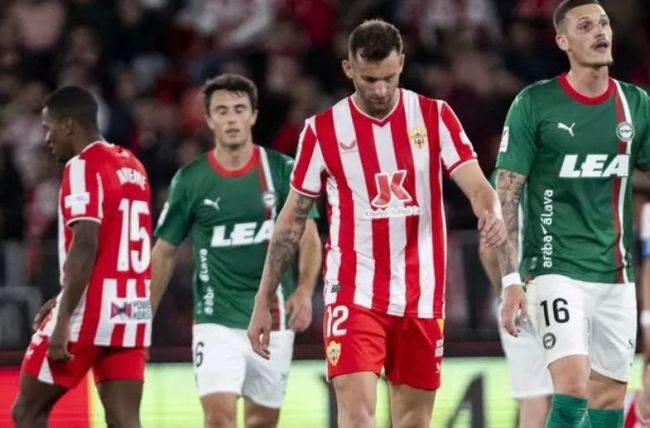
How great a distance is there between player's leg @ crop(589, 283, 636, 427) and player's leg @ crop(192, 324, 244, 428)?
2.01 m

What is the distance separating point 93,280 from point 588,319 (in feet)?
7.63

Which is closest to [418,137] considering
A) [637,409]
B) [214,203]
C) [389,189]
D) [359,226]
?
[389,189]

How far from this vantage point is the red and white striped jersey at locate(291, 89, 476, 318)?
25.5 ft

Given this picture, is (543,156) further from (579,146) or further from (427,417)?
(427,417)

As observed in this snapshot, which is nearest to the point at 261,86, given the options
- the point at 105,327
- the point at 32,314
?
the point at 32,314

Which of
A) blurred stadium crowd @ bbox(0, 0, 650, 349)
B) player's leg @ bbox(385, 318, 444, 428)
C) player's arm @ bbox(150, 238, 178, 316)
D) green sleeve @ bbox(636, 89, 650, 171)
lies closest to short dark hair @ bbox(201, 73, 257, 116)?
player's arm @ bbox(150, 238, 178, 316)

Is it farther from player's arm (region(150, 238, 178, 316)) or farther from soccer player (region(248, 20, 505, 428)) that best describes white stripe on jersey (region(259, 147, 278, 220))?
soccer player (region(248, 20, 505, 428))

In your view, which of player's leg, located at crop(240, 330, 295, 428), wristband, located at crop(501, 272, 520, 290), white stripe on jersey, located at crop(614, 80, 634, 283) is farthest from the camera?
player's leg, located at crop(240, 330, 295, 428)

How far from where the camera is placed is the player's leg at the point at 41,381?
8297mm

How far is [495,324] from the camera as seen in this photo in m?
11.7

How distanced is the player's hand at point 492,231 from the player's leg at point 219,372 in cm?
243

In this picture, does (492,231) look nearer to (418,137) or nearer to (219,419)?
(418,137)

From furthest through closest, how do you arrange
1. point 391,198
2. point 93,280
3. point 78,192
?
point 93,280 < point 78,192 < point 391,198

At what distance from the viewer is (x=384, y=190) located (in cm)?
779
